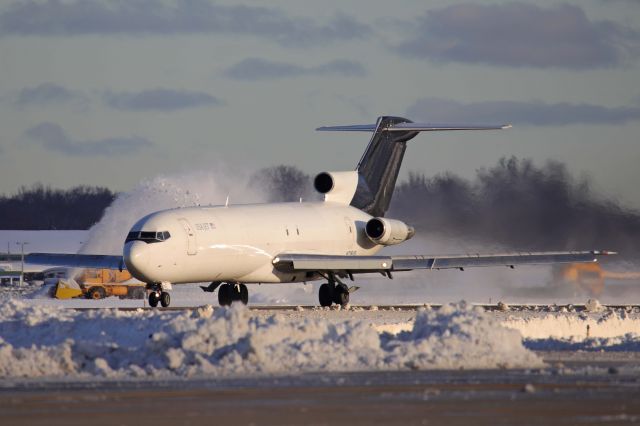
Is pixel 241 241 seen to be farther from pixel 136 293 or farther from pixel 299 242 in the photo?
pixel 136 293

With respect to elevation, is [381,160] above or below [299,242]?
above

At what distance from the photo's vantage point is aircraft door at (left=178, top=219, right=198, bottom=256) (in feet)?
125

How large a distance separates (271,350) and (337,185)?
26726 mm

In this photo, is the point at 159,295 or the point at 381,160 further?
the point at 381,160

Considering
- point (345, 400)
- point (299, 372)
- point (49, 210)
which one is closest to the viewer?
point (345, 400)

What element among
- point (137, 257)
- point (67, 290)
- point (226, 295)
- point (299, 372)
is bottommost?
point (299, 372)

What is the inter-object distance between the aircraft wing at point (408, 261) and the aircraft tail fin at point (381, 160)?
497 centimetres

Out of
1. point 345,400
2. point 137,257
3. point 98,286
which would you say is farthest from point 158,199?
point 345,400

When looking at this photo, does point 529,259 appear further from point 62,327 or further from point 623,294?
point 62,327

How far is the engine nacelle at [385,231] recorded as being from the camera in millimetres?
45031

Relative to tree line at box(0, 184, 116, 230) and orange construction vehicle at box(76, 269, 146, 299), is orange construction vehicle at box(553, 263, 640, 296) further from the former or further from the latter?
tree line at box(0, 184, 116, 230)

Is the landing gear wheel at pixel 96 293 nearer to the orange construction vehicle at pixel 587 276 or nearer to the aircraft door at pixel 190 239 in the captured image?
the orange construction vehicle at pixel 587 276

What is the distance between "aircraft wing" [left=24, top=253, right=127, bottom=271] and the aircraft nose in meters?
3.03

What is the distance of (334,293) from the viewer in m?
43.4
